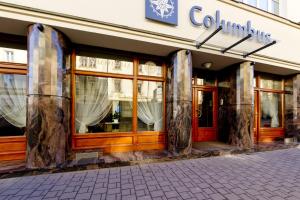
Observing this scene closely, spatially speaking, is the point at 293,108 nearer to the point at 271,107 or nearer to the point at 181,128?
the point at 271,107

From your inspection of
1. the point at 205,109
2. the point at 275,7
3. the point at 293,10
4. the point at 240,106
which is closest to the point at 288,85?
the point at 293,10

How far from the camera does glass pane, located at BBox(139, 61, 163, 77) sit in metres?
5.82

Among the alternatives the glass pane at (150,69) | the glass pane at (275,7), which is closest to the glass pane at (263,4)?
the glass pane at (275,7)

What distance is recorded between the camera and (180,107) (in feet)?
17.4

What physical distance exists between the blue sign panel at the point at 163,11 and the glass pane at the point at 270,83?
5541 millimetres

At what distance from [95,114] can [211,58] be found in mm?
4431

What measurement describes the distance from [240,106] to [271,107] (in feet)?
9.64

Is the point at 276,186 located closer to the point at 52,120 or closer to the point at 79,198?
the point at 79,198

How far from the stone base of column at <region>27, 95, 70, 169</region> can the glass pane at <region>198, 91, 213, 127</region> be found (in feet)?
17.5

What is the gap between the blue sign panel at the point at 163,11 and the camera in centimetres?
482

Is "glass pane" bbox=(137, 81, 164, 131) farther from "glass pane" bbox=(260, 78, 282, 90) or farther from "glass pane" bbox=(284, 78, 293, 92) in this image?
"glass pane" bbox=(284, 78, 293, 92)

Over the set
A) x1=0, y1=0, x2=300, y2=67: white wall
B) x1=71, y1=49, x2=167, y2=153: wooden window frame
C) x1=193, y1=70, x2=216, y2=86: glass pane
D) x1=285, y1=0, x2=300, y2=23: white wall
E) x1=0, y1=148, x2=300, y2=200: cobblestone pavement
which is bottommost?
x1=0, y1=148, x2=300, y2=200: cobblestone pavement

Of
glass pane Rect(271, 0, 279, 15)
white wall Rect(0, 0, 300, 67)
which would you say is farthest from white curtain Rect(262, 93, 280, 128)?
glass pane Rect(271, 0, 279, 15)

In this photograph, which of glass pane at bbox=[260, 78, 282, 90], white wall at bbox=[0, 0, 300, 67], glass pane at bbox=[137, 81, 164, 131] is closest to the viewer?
white wall at bbox=[0, 0, 300, 67]
